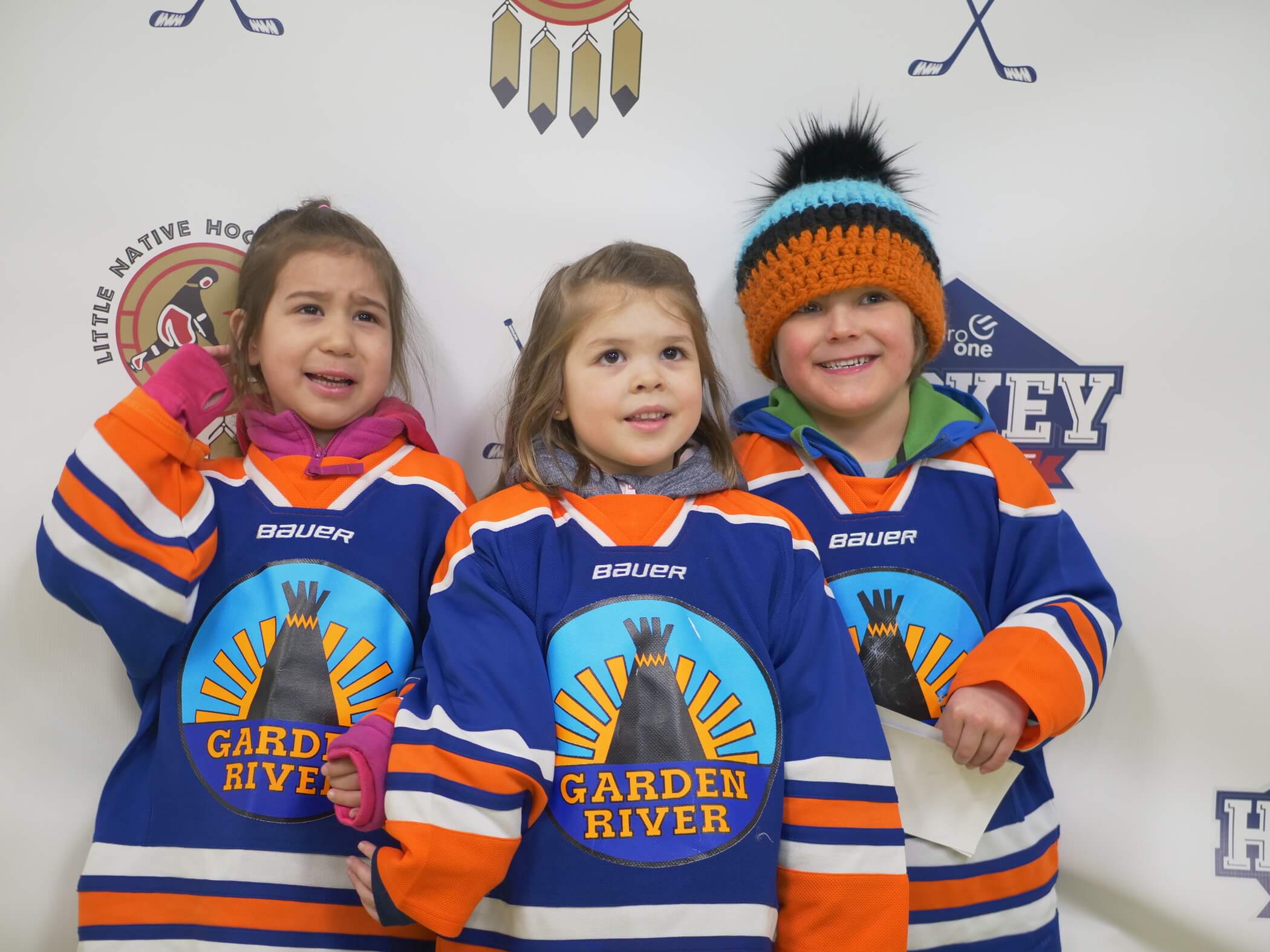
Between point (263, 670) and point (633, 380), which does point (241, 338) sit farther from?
point (633, 380)

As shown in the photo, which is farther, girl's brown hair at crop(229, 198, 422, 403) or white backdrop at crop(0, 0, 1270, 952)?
white backdrop at crop(0, 0, 1270, 952)

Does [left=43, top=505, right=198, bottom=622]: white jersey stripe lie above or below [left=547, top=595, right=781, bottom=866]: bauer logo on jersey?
above

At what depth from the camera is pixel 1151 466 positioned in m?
1.32

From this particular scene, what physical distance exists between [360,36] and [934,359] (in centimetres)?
98

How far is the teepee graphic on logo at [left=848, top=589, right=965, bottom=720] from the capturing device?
3.58 feet

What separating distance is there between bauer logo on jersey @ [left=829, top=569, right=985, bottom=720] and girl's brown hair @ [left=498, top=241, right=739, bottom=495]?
22 centimetres

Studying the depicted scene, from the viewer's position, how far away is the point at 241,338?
1.21 metres

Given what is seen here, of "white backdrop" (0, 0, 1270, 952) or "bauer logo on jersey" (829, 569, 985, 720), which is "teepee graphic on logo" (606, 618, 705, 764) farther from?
"white backdrop" (0, 0, 1270, 952)

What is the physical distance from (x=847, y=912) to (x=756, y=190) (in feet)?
3.19

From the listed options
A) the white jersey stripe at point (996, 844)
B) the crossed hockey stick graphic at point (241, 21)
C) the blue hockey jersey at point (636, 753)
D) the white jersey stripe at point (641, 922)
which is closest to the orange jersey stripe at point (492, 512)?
the blue hockey jersey at point (636, 753)

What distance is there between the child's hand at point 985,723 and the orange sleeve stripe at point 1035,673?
0.02 metres

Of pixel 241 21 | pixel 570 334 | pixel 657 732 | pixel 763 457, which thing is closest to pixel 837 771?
pixel 657 732

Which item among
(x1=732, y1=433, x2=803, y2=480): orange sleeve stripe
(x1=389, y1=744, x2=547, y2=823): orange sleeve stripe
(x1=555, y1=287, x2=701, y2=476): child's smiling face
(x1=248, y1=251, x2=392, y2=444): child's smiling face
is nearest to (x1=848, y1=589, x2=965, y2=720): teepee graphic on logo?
(x1=732, y1=433, x2=803, y2=480): orange sleeve stripe

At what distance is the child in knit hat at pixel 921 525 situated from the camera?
41.7 inches
